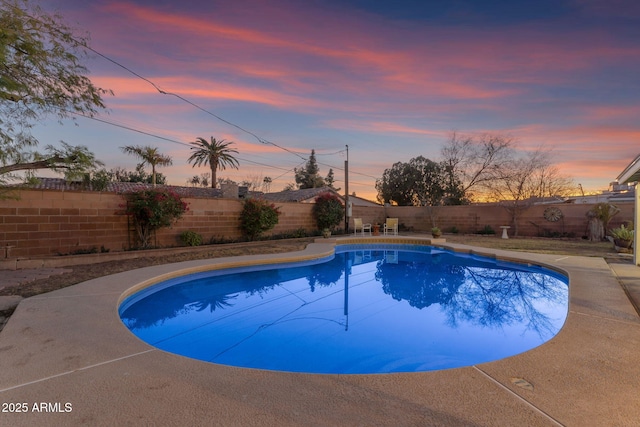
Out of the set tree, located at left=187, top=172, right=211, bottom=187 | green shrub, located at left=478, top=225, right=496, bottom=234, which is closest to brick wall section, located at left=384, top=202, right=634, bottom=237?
green shrub, located at left=478, top=225, right=496, bottom=234

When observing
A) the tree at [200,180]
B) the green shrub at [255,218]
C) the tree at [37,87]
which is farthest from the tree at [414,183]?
the tree at [37,87]

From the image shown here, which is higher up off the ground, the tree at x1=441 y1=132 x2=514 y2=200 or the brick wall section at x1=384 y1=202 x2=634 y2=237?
the tree at x1=441 y1=132 x2=514 y2=200

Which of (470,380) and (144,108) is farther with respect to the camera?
(144,108)

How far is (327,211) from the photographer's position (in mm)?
12898

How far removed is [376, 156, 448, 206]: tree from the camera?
68.0 ft

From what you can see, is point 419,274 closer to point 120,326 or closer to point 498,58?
point 498,58

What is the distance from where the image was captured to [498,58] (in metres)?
7.20

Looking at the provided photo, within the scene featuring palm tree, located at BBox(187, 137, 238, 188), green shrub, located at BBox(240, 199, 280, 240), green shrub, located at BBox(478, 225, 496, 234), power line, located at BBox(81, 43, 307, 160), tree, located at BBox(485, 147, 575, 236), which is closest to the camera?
power line, located at BBox(81, 43, 307, 160)

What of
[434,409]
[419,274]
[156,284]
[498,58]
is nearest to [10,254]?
[156,284]

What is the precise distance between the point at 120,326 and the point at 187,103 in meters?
8.10

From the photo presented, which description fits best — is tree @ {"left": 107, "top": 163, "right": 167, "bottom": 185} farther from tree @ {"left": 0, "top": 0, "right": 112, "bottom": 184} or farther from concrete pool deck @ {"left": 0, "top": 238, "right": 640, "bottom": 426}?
concrete pool deck @ {"left": 0, "top": 238, "right": 640, "bottom": 426}

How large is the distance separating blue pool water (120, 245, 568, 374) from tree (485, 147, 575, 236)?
1203cm

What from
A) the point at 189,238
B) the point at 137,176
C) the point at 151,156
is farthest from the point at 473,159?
the point at 137,176

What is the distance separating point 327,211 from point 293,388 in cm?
1115
